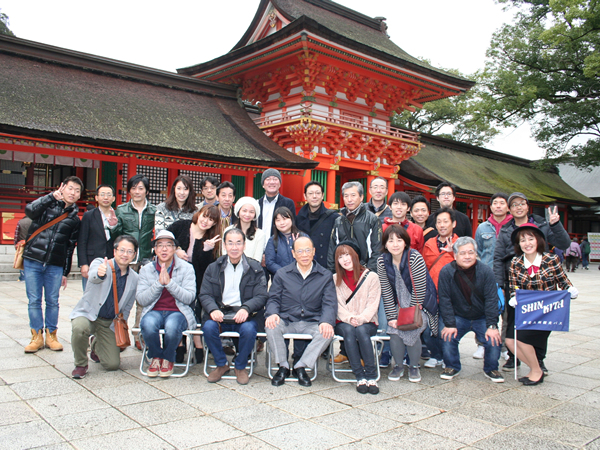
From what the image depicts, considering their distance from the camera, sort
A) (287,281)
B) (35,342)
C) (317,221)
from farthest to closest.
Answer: (317,221)
(35,342)
(287,281)

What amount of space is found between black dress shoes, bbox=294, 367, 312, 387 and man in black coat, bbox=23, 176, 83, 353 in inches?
97.5

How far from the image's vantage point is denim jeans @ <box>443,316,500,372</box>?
13.3 feet

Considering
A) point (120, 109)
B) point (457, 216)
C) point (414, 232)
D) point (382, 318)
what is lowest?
point (382, 318)

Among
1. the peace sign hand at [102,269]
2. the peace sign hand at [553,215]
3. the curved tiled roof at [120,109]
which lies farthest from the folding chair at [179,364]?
the curved tiled roof at [120,109]

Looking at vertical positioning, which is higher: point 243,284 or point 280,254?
point 280,254

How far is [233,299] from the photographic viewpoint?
4145 millimetres

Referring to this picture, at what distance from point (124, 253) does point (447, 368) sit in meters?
3.07

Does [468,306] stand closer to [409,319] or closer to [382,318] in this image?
[409,319]

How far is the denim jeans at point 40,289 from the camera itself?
4.53 meters

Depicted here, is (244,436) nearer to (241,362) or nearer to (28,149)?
(241,362)

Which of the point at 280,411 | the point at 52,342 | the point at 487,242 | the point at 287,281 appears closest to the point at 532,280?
the point at 487,242

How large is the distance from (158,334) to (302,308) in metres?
1.24

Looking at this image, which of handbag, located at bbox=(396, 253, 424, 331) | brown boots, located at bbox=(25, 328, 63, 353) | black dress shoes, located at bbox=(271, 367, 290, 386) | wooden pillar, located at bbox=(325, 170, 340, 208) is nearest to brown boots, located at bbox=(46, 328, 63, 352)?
brown boots, located at bbox=(25, 328, 63, 353)

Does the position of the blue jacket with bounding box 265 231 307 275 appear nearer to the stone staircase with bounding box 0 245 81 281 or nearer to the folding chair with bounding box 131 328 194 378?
the folding chair with bounding box 131 328 194 378
